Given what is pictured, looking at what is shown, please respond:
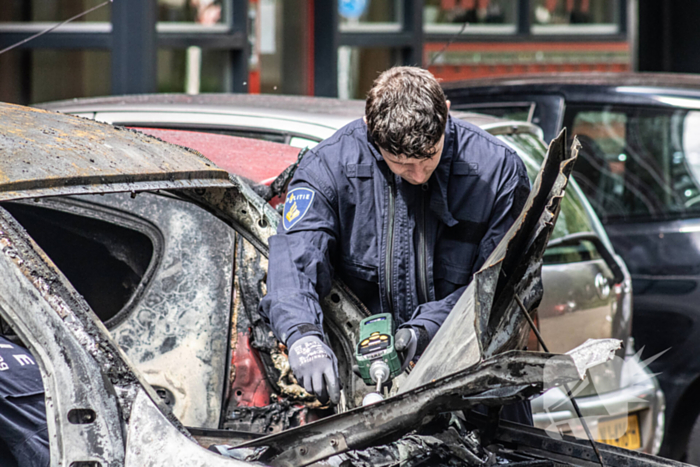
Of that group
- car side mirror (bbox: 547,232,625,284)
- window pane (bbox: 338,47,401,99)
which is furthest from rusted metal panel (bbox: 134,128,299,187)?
window pane (bbox: 338,47,401,99)

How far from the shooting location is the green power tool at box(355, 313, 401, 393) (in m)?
2.12

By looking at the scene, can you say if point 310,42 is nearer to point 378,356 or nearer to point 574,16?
point 574,16

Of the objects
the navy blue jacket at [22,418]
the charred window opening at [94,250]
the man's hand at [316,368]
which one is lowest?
the navy blue jacket at [22,418]

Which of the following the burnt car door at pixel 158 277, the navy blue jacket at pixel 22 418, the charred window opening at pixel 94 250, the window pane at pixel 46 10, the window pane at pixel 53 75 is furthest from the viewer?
the window pane at pixel 53 75

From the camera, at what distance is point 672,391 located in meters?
3.79

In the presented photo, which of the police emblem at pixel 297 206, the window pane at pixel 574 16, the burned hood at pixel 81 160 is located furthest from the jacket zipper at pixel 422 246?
the window pane at pixel 574 16

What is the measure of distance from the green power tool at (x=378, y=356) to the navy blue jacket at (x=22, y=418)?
82 cm

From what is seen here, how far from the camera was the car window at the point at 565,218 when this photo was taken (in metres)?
3.58

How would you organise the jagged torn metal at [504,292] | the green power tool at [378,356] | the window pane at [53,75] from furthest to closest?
the window pane at [53,75] → the green power tool at [378,356] → the jagged torn metal at [504,292]

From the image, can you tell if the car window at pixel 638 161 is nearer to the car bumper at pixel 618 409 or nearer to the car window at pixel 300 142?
the car bumper at pixel 618 409

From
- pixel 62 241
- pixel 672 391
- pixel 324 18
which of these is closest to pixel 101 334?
pixel 62 241

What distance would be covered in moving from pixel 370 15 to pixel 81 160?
6.71m

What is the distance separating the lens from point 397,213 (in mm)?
2414

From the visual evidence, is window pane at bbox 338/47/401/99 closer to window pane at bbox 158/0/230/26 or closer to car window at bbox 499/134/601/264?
window pane at bbox 158/0/230/26
